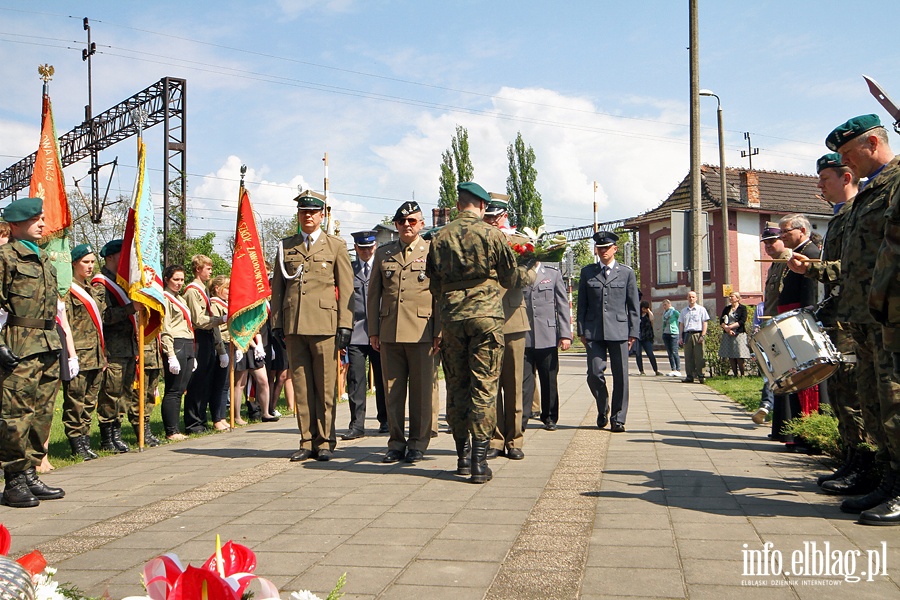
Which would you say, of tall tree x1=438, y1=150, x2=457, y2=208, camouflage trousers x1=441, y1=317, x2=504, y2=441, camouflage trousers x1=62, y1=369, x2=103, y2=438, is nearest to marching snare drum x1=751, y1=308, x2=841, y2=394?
camouflage trousers x1=441, y1=317, x2=504, y2=441

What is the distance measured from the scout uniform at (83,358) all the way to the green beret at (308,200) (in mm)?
2297

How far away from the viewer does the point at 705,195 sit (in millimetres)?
43594

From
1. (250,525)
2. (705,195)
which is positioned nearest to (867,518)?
(250,525)

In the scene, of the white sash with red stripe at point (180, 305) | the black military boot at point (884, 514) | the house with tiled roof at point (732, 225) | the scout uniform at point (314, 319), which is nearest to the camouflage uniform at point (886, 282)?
→ the black military boot at point (884, 514)

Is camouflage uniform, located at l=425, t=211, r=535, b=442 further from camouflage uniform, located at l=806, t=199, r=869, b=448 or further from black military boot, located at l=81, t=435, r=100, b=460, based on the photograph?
black military boot, located at l=81, t=435, r=100, b=460

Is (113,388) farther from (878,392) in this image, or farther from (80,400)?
(878,392)

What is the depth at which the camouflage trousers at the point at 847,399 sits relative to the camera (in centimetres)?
584

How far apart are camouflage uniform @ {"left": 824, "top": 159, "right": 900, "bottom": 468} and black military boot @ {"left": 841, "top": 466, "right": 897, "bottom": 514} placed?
0.13 m

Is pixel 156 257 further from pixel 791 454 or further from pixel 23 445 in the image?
pixel 791 454

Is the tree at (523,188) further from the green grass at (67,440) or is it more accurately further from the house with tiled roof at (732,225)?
the green grass at (67,440)

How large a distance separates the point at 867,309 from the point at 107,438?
7379mm

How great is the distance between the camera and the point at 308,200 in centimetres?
790

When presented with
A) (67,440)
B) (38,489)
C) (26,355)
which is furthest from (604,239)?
(67,440)

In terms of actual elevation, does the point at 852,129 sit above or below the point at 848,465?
above
